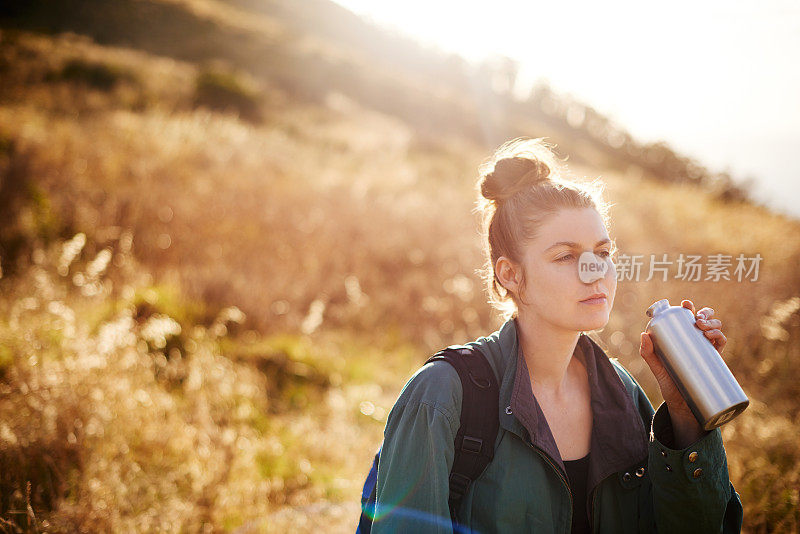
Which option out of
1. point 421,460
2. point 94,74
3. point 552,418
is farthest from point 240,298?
point 94,74

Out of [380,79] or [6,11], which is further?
[380,79]

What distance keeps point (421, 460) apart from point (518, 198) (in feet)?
3.38

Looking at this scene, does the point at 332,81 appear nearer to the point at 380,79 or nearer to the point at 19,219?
the point at 380,79

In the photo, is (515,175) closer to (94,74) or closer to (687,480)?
(687,480)

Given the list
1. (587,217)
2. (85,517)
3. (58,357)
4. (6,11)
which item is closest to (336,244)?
(58,357)

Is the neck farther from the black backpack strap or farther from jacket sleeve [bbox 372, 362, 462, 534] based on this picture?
jacket sleeve [bbox 372, 362, 462, 534]

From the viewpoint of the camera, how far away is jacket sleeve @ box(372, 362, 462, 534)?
1.50 metres

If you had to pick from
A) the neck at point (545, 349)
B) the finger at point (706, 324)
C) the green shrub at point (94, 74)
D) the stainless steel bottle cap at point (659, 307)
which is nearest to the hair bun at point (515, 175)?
the neck at point (545, 349)

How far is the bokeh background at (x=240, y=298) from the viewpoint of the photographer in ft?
9.49

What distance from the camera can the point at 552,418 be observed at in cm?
193

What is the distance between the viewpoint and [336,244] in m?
7.11

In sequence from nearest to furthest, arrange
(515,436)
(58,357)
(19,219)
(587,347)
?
(515,436) → (587,347) → (58,357) → (19,219)

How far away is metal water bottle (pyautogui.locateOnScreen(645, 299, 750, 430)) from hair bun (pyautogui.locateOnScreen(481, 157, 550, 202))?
669 mm

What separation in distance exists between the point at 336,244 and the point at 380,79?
20702 millimetres
